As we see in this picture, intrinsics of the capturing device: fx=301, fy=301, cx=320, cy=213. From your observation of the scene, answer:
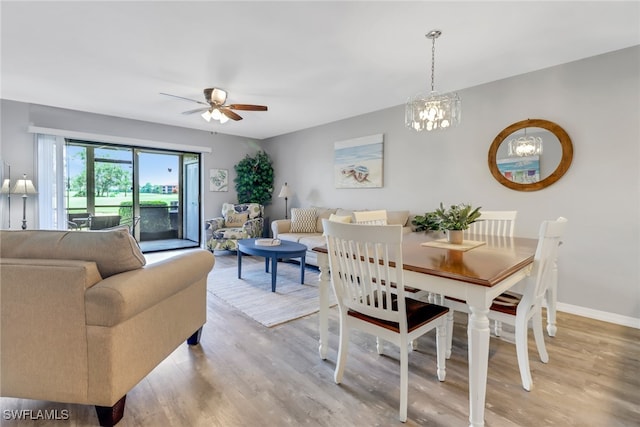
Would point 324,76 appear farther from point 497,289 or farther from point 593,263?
point 593,263

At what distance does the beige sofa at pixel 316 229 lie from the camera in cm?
408

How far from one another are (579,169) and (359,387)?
9.31 feet

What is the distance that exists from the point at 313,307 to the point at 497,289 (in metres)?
1.88

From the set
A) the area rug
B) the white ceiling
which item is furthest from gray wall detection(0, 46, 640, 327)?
the area rug

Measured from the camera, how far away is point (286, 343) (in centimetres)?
228

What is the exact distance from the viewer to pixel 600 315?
275 centimetres

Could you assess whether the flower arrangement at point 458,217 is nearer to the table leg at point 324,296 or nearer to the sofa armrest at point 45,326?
the table leg at point 324,296

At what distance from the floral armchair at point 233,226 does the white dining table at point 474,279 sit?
3697mm

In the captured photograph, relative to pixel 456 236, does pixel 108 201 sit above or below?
above

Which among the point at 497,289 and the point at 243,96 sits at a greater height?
the point at 243,96

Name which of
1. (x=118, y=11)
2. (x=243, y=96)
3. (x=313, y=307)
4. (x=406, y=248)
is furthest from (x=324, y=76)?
(x=313, y=307)

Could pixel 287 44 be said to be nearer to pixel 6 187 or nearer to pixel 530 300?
pixel 530 300

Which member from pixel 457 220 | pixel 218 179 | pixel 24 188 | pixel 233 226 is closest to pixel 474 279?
pixel 457 220

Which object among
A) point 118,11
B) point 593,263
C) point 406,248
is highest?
point 118,11
